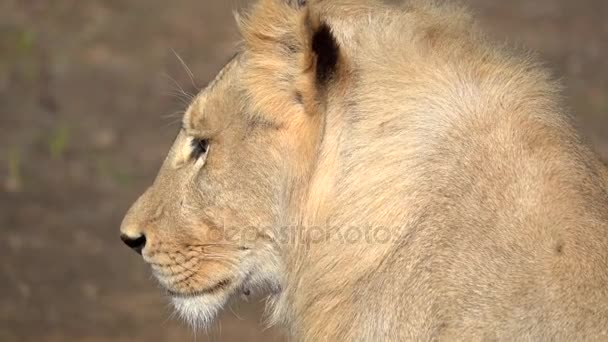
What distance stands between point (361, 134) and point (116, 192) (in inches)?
224

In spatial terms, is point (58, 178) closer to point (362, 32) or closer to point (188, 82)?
point (188, 82)

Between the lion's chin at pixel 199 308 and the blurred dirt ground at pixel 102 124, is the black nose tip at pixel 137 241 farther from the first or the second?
the blurred dirt ground at pixel 102 124

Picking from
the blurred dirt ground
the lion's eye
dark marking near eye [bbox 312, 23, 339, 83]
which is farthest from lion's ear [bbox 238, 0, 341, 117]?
the blurred dirt ground

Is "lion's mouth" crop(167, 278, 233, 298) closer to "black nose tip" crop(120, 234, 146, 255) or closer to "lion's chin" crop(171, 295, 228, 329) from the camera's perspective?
"lion's chin" crop(171, 295, 228, 329)

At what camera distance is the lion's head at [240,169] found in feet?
12.7

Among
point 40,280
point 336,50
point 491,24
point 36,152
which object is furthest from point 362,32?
point 491,24

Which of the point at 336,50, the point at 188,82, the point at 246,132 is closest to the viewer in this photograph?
the point at 336,50

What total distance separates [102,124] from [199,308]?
5.98 meters

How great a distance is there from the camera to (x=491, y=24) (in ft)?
37.9

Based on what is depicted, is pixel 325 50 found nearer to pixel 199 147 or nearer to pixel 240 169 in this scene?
pixel 240 169

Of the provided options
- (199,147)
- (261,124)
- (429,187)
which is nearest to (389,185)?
(429,187)
